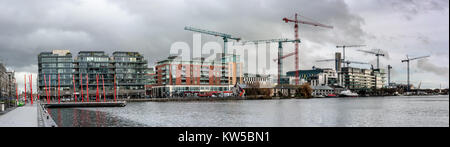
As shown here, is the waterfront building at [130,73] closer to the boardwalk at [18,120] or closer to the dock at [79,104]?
the dock at [79,104]

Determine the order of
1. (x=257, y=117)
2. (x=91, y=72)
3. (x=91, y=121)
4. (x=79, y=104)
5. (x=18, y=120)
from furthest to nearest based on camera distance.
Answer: (x=91, y=72) → (x=79, y=104) → (x=257, y=117) → (x=91, y=121) → (x=18, y=120)

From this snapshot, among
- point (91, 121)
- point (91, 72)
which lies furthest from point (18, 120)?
point (91, 72)

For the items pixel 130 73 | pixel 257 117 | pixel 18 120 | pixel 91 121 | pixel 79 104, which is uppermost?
pixel 130 73

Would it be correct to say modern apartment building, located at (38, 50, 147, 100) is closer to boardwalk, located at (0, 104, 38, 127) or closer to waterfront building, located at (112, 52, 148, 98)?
waterfront building, located at (112, 52, 148, 98)

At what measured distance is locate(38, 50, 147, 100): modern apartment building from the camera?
164m

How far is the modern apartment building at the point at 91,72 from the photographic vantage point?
163875 mm

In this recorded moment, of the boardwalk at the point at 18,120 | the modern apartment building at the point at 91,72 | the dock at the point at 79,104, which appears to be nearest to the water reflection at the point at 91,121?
the boardwalk at the point at 18,120

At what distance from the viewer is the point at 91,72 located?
169m

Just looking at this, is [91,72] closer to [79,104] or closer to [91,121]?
[79,104]

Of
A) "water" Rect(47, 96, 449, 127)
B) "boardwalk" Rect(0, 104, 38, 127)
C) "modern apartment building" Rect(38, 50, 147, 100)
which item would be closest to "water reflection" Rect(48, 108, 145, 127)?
"water" Rect(47, 96, 449, 127)
